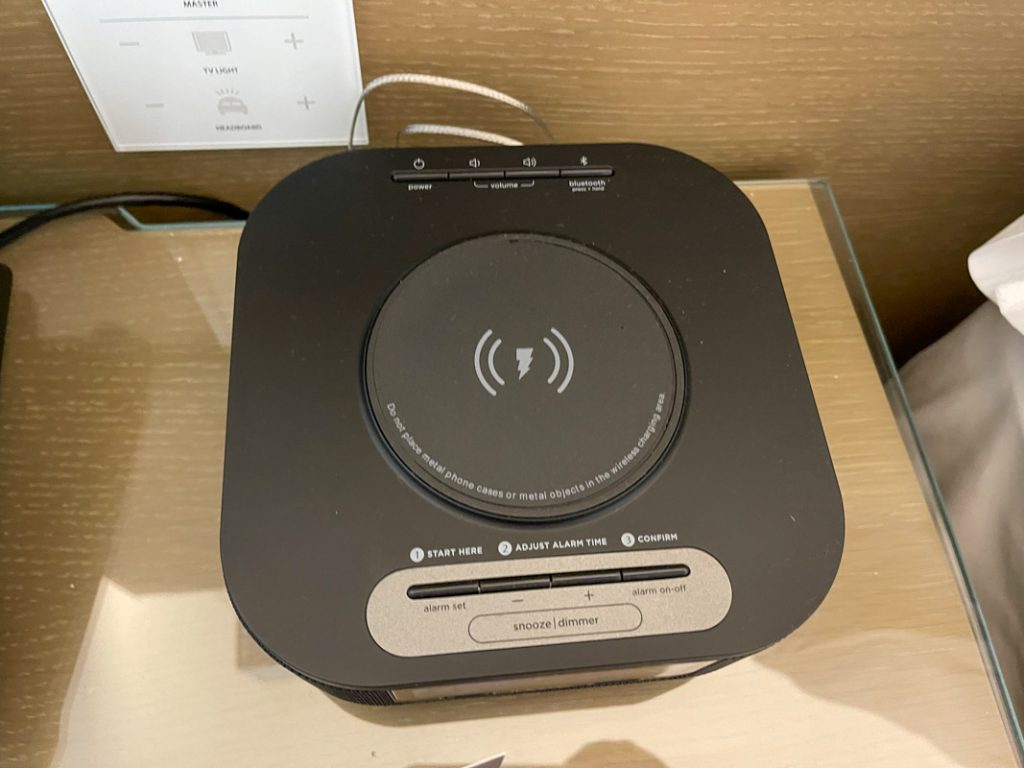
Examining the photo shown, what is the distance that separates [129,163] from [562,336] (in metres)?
0.36

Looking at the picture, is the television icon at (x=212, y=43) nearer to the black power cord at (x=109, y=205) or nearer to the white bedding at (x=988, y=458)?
the black power cord at (x=109, y=205)

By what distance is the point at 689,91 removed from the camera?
59cm

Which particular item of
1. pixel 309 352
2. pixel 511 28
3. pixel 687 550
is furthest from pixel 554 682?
pixel 511 28

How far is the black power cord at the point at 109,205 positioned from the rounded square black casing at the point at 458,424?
0.15m

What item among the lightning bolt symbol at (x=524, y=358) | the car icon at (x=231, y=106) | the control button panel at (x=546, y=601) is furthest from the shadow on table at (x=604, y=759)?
the car icon at (x=231, y=106)

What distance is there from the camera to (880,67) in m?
0.58

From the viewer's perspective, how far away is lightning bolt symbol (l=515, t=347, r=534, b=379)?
447 mm

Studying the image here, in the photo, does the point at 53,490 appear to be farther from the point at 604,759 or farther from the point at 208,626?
the point at 604,759

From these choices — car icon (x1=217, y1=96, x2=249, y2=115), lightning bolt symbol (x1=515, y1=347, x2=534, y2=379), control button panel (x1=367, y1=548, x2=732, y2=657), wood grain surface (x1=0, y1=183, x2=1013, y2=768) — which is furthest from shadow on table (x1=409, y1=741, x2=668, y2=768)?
car icon (x1=217, y1=96, x2=249, y2=115)

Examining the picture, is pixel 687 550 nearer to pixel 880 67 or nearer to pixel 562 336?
pixel 562 336

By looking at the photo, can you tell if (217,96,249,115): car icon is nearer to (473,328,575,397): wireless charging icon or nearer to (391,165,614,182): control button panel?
(391,165,614,182): control button panel

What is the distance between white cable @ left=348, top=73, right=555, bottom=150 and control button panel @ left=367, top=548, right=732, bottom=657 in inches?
11.9

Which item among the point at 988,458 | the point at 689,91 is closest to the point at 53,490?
the point at 689,91

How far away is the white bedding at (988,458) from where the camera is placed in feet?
1.93
